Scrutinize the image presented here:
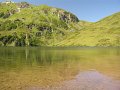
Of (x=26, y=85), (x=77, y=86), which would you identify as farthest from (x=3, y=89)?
(x=77, y=86)

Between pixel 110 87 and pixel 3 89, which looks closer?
pixel 3 89

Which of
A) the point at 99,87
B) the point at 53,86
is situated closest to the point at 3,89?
the point at 53,86

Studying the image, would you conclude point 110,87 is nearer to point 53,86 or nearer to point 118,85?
point 118,85

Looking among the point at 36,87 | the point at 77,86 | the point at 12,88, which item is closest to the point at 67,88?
the point at 77,86

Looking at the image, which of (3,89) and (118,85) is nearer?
(3,89)

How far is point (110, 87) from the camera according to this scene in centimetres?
3491

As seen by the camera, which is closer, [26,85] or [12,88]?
[12,88]

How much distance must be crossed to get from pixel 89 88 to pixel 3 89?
11.7 metres

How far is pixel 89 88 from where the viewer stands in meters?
33.7

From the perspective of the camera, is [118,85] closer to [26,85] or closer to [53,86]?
[53,86]

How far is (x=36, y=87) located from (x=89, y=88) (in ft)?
24.3

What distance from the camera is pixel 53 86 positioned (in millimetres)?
35156

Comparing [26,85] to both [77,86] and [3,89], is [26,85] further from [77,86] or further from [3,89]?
[77,86]

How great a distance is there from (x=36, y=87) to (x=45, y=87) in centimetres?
127
